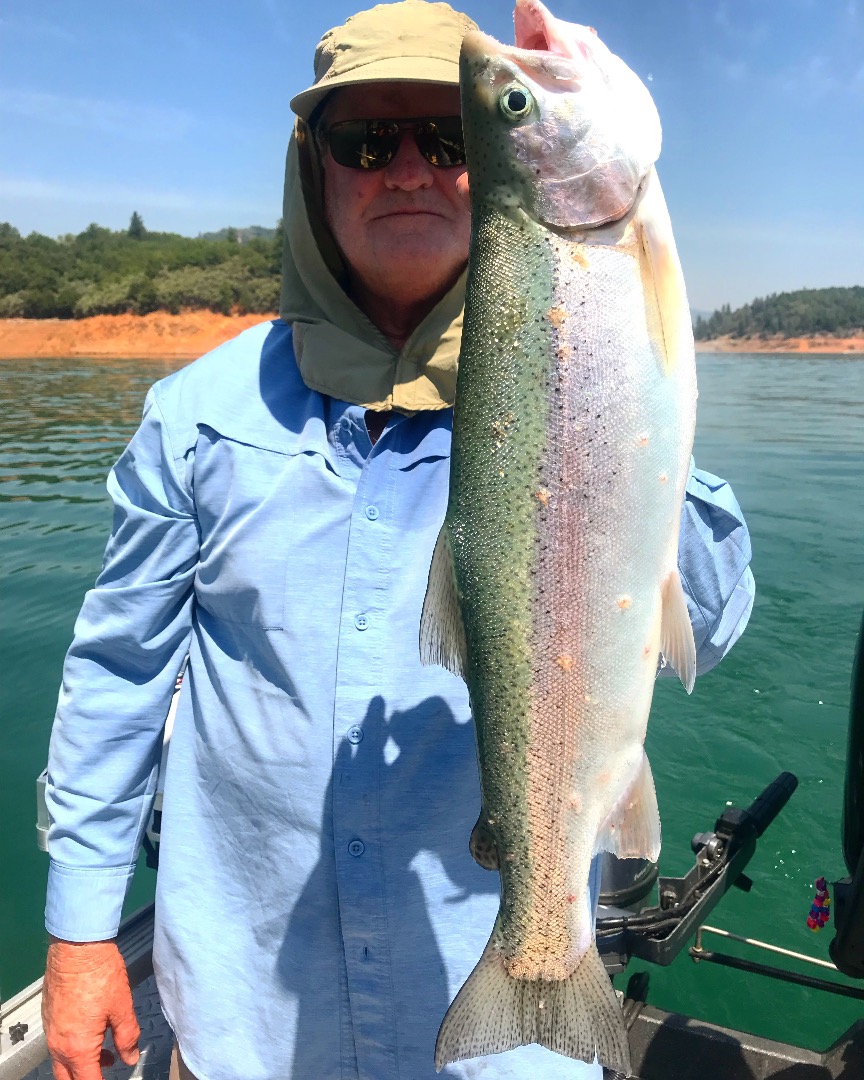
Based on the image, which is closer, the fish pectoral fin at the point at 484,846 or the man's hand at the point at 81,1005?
the fish pectoral fin at the point at 484,846

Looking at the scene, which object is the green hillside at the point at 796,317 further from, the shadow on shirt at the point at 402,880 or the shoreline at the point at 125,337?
the shadow on shirt at the point at 402,880

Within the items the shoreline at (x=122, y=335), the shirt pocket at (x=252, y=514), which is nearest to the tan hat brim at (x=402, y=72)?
the shirt pocket at (x=252, y=514)

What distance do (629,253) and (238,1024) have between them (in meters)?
1.94

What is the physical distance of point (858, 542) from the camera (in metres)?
11.3

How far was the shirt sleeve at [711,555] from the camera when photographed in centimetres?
172

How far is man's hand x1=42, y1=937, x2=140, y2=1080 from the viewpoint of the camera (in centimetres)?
207

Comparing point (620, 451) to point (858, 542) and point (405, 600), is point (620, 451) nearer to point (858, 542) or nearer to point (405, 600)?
point (405, 600)

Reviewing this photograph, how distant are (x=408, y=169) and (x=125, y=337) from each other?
69771 mm

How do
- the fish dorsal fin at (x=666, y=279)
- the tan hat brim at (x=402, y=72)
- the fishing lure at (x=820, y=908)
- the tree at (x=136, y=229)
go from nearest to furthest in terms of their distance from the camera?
the fish dorsal fin at (x=666, y=279)
the tan hat brim at (x=402, y=72)
the fishing lure at (x=820, y=908)
the tree at (x=136, y=229)

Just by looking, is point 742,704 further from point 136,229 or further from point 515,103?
point 136,229

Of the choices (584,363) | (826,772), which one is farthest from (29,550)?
(584,363)

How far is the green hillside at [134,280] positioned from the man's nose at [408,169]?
223 ft

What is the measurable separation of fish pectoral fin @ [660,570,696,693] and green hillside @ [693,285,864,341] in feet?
145

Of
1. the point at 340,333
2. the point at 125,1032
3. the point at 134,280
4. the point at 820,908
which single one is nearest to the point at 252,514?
the point at 340,333
